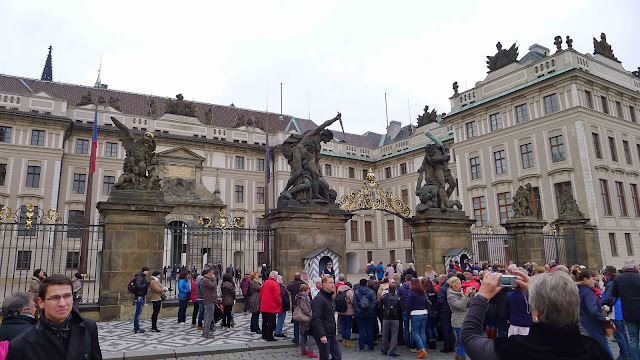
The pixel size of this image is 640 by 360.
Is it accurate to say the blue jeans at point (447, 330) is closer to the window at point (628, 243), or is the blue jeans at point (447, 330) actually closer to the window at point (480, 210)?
the window at point (628, 243)

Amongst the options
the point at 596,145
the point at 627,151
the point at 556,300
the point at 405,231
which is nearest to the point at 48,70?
the point at 405,231

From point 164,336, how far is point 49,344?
7.24 metres

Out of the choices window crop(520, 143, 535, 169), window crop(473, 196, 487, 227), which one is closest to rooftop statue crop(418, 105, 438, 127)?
window crop(473, 196, 487, 227)

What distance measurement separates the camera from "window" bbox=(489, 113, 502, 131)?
107ft

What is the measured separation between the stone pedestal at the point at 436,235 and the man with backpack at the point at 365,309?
610cm

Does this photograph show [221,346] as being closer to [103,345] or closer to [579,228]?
[103,345]

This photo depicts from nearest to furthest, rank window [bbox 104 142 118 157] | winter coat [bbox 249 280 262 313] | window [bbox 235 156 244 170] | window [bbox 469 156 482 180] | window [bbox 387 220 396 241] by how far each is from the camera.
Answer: winter coat [bbox 249 280 262 313] → window [bbox 469 156 482 180] → window [bbox 104 142 118 157] → window [bbox 235 156 244 170] → window [bbox 387 220 396 241]

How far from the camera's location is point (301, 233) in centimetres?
1205

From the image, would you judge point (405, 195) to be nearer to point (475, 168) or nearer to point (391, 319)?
point (475, 168)

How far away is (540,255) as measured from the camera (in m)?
16.8

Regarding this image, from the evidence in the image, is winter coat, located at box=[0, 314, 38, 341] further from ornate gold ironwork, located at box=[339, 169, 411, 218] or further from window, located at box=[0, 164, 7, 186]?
window, located at box=[0, 164, 7, 186]

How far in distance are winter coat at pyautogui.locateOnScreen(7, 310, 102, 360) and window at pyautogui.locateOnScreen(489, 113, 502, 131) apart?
34.3 metres

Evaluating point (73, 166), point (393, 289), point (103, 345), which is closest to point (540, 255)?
point (393, 289)

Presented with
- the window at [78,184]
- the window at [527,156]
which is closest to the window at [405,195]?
the window at [527,156]
